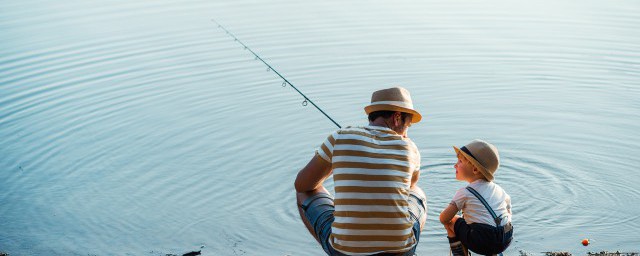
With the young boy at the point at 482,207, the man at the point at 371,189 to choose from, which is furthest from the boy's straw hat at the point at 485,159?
the man at the point at 371,189

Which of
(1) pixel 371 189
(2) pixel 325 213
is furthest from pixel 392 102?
(2) pixel 325 213

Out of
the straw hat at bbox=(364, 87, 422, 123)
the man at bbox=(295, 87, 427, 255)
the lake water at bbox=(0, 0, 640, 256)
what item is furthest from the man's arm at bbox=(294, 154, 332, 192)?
the lake water at bbox=(0, 0, 640, 256)

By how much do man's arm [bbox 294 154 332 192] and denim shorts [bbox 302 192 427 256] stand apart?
0.24 ft

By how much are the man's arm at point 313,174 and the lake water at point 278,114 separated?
1.47 meters

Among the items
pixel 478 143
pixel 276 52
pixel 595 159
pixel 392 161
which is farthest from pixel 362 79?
pixel 392 161

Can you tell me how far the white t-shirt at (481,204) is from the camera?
4125 mm

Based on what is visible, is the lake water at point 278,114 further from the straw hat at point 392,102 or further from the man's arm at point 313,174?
the straw hat at point 392,102

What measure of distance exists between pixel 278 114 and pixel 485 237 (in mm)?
4373

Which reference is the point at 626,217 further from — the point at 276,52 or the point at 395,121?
the point at 276,52

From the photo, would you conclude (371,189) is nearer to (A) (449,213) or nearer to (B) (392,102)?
(B) (392,102)

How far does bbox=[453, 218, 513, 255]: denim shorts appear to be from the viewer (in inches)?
161

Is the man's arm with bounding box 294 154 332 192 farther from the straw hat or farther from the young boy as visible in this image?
the young boy

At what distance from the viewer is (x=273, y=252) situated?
5.39m

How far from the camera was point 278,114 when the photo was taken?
822cm
